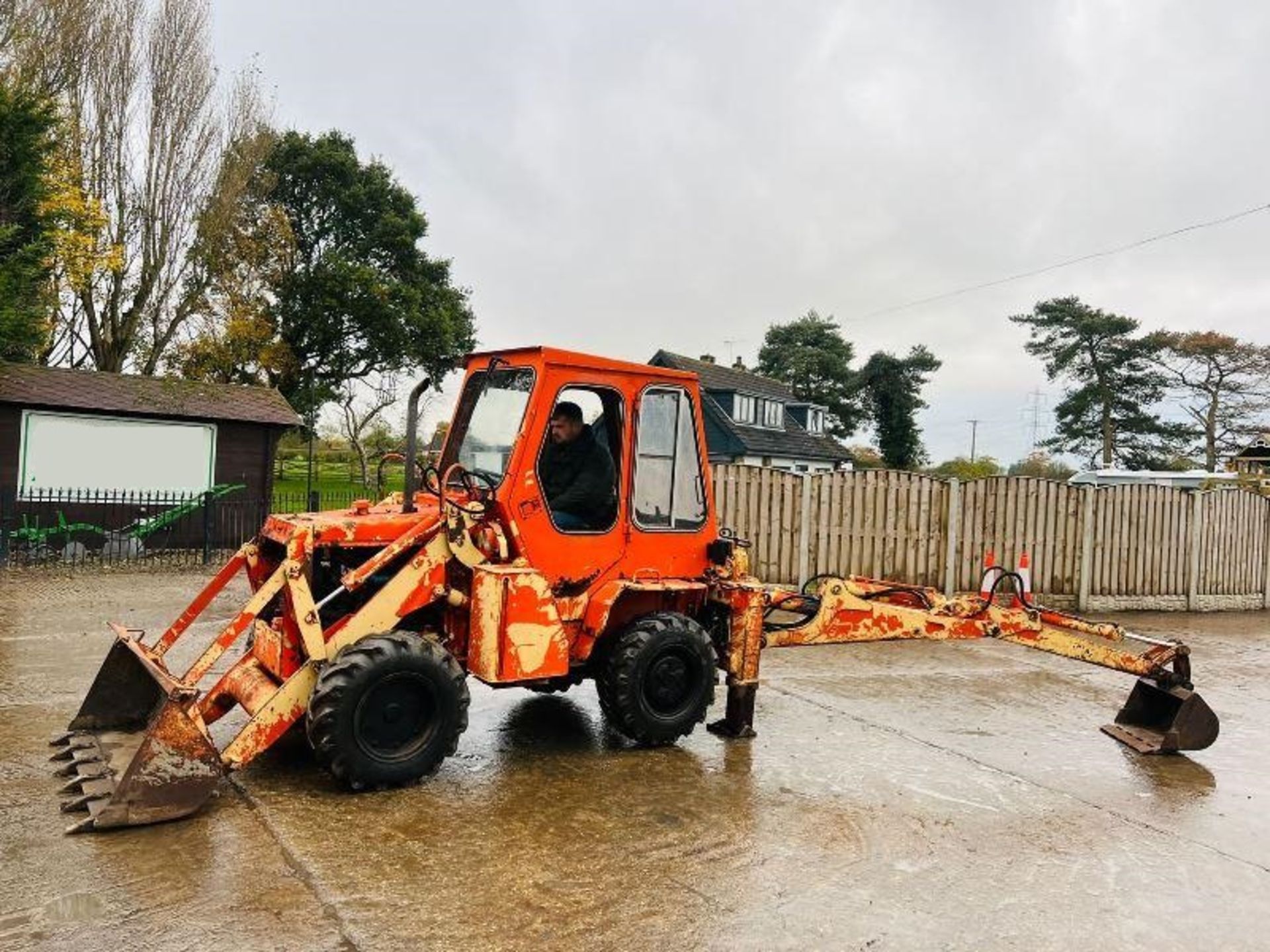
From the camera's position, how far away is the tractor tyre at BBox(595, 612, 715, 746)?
557cm

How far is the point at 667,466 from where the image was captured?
598cm

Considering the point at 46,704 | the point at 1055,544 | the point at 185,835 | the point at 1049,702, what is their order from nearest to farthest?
the point at 185,835 → the point at 46,704 → the point at 1049,702 → the point at 1055,544

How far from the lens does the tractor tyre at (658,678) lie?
5.57 m

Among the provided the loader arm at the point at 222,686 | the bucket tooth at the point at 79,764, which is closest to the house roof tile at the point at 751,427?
the loader arm at the point at 222,686

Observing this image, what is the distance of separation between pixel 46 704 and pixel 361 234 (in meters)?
26.1

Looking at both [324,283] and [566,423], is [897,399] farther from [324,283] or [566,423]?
[566,423]

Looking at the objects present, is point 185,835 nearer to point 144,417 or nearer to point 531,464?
point 531,464

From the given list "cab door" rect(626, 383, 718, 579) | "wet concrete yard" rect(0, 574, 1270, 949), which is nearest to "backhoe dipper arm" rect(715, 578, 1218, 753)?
"wet concrete yard" rect(0, 574, 1270, 949)

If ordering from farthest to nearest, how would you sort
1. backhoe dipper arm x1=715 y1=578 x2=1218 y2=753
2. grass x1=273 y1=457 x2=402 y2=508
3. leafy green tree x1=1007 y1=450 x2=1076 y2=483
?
leafy green tree x1=1007 y1=450 x2=1076 y2=483 → grass x1=273 y1=457 x2=402 y2=508 → backhoe dipper arm x1=715 y1=578 x2=1218 y2=753

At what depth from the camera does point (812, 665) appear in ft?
29.6

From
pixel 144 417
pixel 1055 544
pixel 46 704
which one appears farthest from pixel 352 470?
pixel 46 704

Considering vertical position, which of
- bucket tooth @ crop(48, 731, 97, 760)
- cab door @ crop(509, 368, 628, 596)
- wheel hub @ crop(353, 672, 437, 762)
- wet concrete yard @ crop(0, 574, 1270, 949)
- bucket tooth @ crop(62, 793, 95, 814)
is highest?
cab door @ crop(509, 368, 628, 596)

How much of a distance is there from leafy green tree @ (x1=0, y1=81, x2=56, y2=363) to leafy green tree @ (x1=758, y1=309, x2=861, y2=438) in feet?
122

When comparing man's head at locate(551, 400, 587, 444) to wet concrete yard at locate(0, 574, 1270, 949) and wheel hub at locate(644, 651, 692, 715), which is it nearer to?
wheel hub at locate(644, 651, 692, 715)
